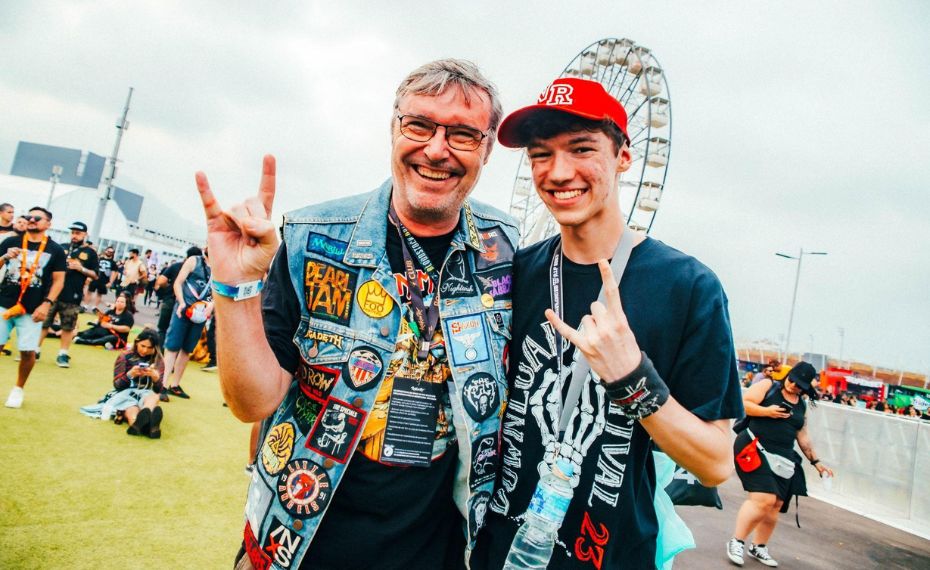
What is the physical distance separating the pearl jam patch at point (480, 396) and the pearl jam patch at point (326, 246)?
632 millimetres

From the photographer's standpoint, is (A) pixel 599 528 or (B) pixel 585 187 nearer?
(A) pixel 599 528

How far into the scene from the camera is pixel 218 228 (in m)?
1.41

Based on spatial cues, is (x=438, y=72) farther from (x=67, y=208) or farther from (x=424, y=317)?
(x=67, y=208)

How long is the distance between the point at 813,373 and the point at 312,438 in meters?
5.85

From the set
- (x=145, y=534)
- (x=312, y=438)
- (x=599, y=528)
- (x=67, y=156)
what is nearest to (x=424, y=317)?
(x=312, y=438)

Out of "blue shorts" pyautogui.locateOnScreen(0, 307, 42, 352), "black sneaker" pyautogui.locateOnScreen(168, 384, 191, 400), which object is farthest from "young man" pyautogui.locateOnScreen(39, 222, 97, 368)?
"blue shorts" pyautogui.locateOnScreen(0, 307, 42, 352)

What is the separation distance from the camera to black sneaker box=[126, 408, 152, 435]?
483 centimetres

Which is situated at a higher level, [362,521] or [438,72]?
[438,72]

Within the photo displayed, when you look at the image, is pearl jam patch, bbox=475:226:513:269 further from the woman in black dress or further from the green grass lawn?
the woman in black dress

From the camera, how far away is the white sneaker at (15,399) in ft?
15.9

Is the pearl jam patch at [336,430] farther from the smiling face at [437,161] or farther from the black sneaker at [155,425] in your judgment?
the black sneaker at [155,425]

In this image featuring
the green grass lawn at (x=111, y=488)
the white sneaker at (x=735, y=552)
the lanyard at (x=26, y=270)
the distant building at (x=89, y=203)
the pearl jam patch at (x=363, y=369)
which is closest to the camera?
the pearl jam patch at (x=363, y=369)

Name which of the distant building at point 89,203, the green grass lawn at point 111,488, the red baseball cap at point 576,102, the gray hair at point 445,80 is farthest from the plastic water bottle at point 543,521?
the distant building at point 89,203

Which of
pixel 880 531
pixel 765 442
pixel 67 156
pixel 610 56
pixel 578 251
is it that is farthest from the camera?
pixel 67 156
